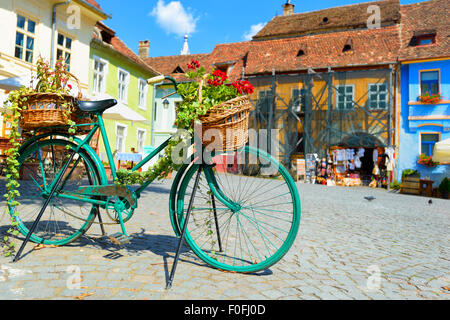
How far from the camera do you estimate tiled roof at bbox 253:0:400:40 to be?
933 inches

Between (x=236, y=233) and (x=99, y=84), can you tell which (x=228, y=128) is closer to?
(x=236, y=233)

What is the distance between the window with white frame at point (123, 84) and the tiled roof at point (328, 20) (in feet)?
39.5

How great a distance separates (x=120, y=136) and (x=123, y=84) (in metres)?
2.96

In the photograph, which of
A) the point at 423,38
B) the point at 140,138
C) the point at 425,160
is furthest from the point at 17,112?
the point at 423,38

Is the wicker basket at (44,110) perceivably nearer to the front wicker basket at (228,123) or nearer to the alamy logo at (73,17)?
the front wicker basket at (228,123)

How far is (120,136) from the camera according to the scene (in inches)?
753

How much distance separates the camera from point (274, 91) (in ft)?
73.0

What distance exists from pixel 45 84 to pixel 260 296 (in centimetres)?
255

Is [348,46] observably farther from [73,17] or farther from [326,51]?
[73,17]

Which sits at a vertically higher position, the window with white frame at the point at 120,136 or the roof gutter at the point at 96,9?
the roof gutter at the point at 96,9

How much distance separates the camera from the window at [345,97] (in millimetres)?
20609

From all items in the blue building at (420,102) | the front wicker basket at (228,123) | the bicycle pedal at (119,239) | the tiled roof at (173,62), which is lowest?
the bicycle pedal at (119,239)

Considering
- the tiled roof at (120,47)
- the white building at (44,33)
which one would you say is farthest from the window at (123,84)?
the white building at (44,33)
